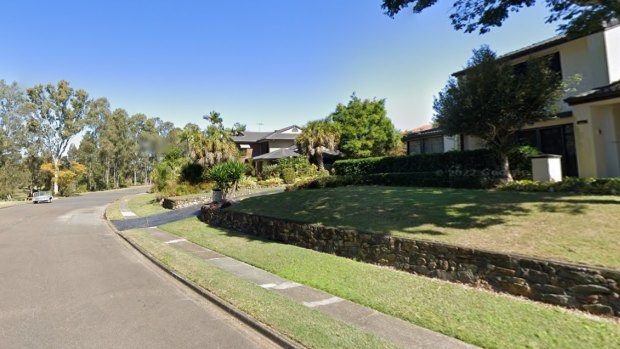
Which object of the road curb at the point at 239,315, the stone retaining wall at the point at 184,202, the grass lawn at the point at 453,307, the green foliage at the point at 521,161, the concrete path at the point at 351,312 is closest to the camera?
the grass lawn at the point at 453,307

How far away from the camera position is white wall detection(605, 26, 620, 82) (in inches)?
584

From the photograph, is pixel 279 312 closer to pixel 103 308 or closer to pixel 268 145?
pixel 103 308

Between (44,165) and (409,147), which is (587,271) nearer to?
(409,147)

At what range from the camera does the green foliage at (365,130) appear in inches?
1355

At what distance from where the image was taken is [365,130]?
1384 inches

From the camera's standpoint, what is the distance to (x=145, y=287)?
26.0ft

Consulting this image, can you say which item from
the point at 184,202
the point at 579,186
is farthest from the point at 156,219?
the point at 579,186

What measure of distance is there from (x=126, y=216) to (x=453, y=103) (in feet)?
66.0

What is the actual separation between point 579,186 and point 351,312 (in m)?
8.49

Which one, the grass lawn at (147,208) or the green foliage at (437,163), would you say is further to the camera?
the grass lawn at (147,208)

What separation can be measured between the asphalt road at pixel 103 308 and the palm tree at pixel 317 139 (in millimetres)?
23020

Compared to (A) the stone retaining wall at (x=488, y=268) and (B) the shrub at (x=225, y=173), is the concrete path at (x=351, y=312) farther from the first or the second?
(B) the shrub at (x=225, y=173)

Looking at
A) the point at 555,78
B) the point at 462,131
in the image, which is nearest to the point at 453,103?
the point at 462,131

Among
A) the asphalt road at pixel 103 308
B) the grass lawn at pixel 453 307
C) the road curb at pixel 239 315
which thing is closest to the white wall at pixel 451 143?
the grass lawn at pixel 453 307
